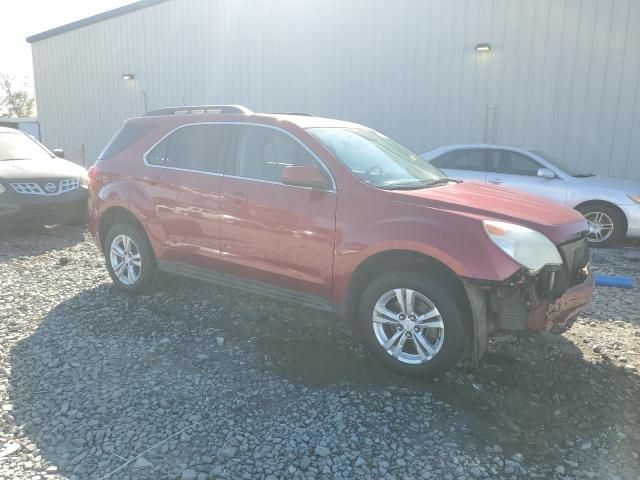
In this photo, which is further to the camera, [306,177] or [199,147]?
[199,147]

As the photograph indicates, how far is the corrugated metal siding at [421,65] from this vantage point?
10.2 metres

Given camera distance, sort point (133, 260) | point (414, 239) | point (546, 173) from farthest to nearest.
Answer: point (546, 173)
point (133, 260)
point (414, 239)

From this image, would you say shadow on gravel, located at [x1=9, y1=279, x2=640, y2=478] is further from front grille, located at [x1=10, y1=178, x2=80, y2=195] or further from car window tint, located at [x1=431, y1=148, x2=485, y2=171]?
car window tint, located at [x1=431, y1=148, x2=485, y2=171]

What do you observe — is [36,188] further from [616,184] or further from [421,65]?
[616,184]

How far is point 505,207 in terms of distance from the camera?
3447mm

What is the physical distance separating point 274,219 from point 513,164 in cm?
569

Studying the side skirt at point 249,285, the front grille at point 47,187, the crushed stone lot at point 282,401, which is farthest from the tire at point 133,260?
the front grille at point 47,187

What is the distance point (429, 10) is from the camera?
37.2 ft

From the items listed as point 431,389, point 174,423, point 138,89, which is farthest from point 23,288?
point 138,89

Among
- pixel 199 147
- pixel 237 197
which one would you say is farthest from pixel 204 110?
pixel 237 197

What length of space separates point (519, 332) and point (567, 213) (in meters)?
1.03

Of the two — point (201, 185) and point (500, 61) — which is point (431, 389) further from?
point (500, 61)

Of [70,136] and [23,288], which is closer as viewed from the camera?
[23,288]

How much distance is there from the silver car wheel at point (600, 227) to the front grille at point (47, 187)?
7.78m
